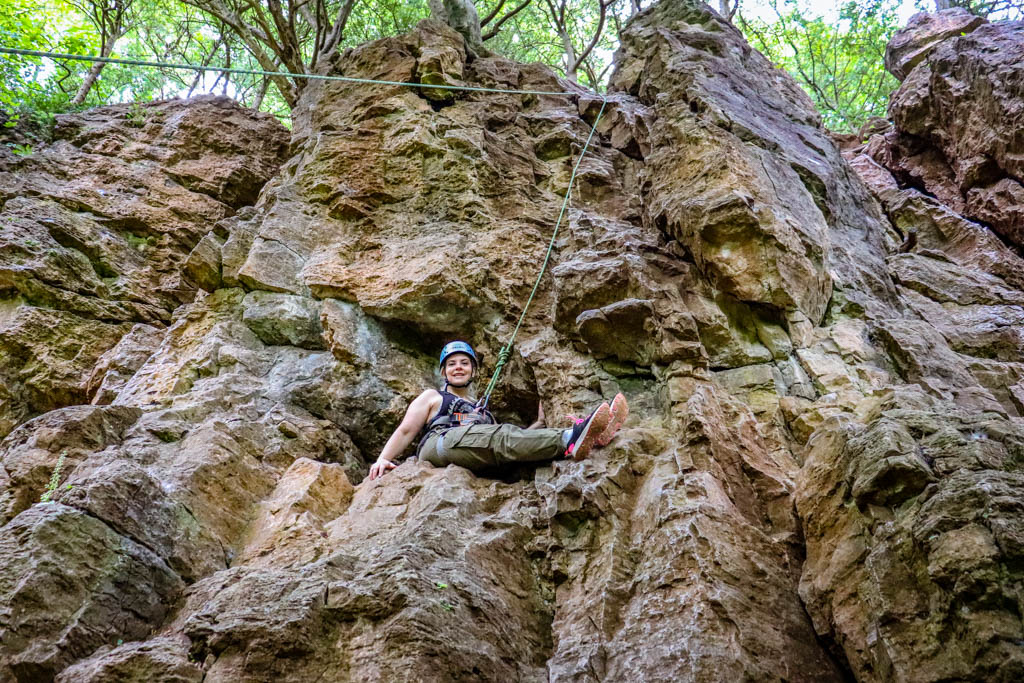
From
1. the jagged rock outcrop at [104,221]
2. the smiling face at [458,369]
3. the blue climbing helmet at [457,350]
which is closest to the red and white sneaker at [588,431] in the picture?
the smiling face at [458,369]

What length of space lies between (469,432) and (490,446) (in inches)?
8.1

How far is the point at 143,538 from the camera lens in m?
3.70

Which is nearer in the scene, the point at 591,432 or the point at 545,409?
the point at 591,432

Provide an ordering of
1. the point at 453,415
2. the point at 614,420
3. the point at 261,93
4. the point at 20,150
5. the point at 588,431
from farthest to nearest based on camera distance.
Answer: the point at 261,93 → the point at 20,150 → the point at 453,415 → the point at 614,420 → the point at 588,431

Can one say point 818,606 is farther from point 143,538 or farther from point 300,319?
point 300,319

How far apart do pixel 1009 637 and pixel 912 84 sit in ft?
32.6

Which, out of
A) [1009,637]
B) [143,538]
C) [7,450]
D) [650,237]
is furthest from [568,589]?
[7,450]

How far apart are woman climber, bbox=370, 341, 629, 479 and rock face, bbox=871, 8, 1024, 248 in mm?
6750

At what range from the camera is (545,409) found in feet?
16.9

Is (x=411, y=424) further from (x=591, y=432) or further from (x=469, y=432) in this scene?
(x=591, y=432)

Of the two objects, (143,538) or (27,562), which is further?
(143,538)

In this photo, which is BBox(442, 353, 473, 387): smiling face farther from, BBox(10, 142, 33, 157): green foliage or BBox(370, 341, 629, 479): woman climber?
BBox(10, 142, 33, 157): green foliage

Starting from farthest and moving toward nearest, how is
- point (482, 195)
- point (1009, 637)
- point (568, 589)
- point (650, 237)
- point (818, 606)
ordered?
point (482, 195) → point (650, 237) → point (568, 589) → point (818, 606) → point (1009, 637)

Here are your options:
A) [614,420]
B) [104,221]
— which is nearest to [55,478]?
[614,420]
